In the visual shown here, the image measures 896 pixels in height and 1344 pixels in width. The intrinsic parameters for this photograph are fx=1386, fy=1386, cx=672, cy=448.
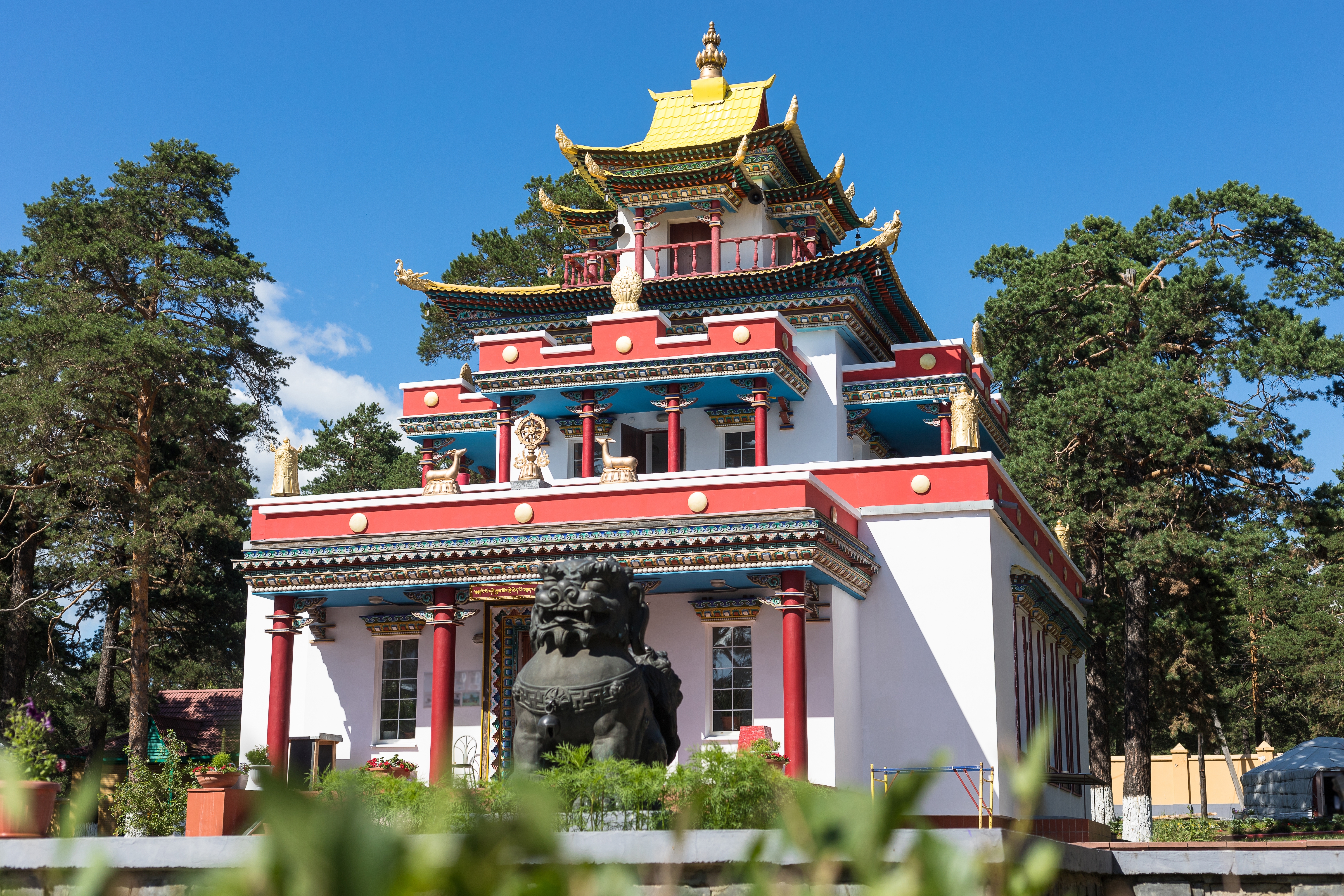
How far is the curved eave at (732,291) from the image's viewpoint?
90.6ft

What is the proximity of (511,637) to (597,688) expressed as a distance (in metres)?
8.72

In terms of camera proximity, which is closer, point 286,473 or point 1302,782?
point 286,473

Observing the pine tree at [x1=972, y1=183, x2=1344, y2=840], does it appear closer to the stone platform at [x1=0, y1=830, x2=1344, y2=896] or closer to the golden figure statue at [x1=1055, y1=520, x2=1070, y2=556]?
the golden figure statue at [x1=1055, y1=520, x2=1070, y2=556]

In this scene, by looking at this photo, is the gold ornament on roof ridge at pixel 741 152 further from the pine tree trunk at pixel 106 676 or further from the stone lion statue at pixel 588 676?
the pine tree trunk at pixel 106 676

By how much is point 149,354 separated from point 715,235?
12980 millimetres

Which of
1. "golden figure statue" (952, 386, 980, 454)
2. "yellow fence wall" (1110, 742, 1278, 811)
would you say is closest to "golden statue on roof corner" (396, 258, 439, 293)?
"golden figure statue" (952, 386, 980, 454)

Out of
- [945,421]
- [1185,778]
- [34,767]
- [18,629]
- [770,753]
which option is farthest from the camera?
[1185,778]

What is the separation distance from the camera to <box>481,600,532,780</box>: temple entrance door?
20.4 m

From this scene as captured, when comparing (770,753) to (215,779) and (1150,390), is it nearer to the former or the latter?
(215,779)

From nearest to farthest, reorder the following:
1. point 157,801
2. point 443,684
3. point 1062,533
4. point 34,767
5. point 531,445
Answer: point 34,767
point 157,801
point 443,684
point 531,445
point 1062,533

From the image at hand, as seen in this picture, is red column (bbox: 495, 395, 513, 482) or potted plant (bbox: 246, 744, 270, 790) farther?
red column (bbox: 495, 395, 513, 482)

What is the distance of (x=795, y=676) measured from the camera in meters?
18.5

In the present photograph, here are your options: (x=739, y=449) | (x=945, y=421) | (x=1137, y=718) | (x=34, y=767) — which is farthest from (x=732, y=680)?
(x=1137, y=718)

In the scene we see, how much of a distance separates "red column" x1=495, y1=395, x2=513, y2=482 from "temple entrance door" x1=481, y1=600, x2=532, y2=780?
619 centimetres
